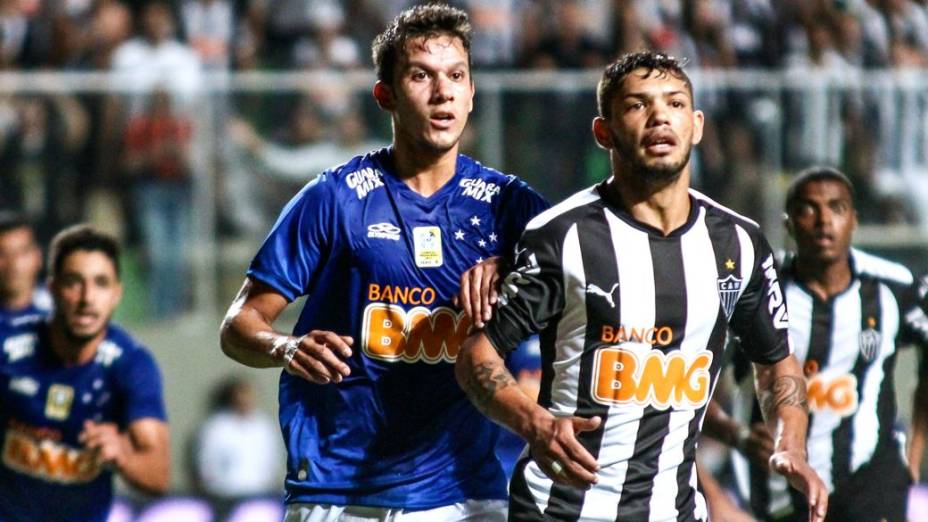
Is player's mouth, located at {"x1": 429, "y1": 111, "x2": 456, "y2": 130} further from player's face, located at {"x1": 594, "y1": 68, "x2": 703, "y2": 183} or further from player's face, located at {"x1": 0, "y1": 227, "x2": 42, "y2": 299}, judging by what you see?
→ player's face, located at {"x1": 0, "y1": 227, "x2": 42, "y2": 299}

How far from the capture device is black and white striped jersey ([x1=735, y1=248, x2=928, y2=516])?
6.01 metres

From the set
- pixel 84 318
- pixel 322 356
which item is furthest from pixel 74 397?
pixel 322 356

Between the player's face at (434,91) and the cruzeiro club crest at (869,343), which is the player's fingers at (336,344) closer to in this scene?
the player's face at (434,91)

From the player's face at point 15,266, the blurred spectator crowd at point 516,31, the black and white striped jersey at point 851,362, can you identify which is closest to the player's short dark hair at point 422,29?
the black and white striped jersey at point 851,362

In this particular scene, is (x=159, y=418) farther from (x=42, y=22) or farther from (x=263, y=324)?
(x=42, y=22)

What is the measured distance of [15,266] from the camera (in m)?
7.77

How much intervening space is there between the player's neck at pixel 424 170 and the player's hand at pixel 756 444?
5.60 feet

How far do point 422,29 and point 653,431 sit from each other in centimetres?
140

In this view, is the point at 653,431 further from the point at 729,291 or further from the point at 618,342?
the point at 729,291

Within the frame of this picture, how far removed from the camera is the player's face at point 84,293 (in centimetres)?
646

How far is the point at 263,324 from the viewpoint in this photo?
461 cm

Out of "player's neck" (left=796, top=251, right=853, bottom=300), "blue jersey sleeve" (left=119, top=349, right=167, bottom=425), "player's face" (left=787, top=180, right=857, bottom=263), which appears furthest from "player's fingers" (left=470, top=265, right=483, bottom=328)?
"blue jersey sleeve" (left=119, top=349, right=167, bottom=425)

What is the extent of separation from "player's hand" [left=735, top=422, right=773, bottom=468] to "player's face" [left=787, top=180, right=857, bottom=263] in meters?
0.72

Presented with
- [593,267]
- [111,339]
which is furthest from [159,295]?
[593,267]
